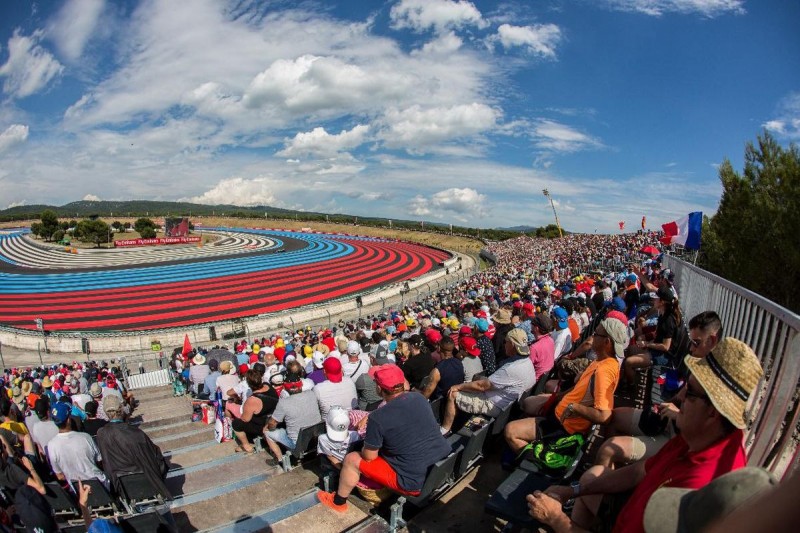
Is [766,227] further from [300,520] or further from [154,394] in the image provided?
[154,394]

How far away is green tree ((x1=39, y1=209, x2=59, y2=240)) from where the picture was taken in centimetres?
7656

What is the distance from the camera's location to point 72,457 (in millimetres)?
4254

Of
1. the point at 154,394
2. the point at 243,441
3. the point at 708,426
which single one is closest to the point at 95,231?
the point at 154,394

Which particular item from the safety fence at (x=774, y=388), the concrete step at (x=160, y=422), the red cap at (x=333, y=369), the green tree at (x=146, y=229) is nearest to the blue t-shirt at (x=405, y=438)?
the red cap at (x=333, y=369)

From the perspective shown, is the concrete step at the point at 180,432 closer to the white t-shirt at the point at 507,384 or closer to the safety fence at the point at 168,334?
the white t-shirt at the point at 507,384

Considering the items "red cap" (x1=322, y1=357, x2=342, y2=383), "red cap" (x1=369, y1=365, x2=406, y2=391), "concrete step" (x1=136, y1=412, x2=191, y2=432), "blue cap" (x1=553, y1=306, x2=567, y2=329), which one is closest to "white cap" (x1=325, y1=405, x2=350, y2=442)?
"red cap" (x1=369, y1=365, x2=406, y2=391)

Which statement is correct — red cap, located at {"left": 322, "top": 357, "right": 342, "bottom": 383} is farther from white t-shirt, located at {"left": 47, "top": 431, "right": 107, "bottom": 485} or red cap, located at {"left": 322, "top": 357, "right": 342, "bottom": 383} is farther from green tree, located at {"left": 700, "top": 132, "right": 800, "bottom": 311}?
green tree, located at {"left": 700, "top": 132, "right": 800, "bottom": 311}

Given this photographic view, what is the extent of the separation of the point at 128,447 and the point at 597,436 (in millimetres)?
4599

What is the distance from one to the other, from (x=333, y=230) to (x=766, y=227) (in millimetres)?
92991

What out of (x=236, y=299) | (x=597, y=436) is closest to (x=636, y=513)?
(x=597, y=436)

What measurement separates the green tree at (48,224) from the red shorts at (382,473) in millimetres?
96794

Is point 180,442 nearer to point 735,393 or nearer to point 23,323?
point 735,393

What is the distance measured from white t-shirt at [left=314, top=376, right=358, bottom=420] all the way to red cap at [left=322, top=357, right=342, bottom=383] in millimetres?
58

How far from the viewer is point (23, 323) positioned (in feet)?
82.0
